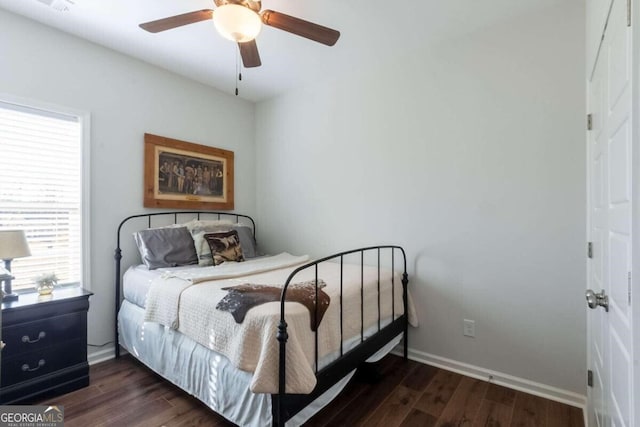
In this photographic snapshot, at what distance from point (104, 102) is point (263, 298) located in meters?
2.20

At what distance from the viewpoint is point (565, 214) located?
78.6 inches

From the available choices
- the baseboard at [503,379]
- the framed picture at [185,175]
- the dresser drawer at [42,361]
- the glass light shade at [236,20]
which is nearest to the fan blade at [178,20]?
the glass light shade at [236,20]

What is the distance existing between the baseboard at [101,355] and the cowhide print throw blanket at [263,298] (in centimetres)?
160

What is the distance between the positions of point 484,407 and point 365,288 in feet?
3.28

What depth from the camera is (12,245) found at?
178cm

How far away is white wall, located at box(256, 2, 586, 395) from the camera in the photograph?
200 cm

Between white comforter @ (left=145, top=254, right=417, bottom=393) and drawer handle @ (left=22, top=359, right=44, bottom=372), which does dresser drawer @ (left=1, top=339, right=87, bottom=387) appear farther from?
white comforter @ (left=145, top=254, right=417, bottom=393)

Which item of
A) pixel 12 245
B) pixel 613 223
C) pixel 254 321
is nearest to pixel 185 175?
pixel 12 245

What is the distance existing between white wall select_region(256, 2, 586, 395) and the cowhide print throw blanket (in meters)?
1.20

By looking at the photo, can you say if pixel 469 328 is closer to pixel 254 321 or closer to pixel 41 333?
pixel 254 321

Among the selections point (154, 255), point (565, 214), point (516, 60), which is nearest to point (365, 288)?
point (565, 214)

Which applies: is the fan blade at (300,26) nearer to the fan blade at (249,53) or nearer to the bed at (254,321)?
the fan blade at (249,53)

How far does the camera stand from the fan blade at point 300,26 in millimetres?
1686

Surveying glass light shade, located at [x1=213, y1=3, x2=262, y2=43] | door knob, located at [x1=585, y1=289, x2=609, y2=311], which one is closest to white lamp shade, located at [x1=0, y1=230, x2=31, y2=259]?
glass light shade, located at [x1=213, y1=3, x2=262, y2=43]
